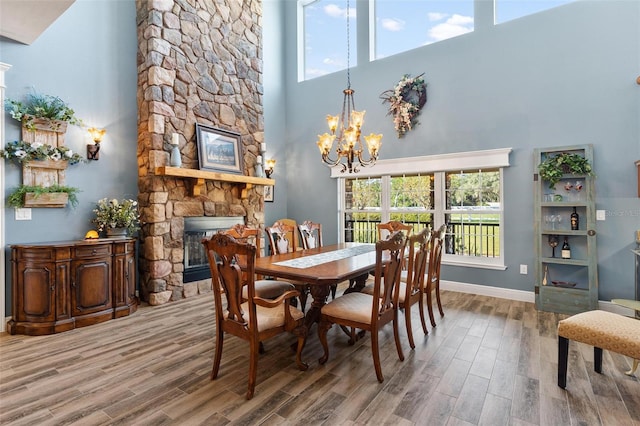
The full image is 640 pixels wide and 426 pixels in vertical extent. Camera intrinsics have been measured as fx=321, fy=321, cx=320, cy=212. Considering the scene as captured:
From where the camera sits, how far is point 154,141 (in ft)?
13.5

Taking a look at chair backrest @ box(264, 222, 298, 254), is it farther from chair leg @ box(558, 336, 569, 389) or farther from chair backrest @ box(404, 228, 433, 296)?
chair leg @ box(558, 336, 569, 389)

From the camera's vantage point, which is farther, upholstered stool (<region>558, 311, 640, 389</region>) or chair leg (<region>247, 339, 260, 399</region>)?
chair leg (<region>247, 339, 260, 399</region>)

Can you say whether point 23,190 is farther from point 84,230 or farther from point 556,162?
point 556,162

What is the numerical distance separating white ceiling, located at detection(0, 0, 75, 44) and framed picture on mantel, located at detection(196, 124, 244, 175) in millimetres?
1886

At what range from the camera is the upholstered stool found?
6.33 ft

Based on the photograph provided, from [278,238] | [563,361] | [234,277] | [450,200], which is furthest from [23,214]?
[450,200]

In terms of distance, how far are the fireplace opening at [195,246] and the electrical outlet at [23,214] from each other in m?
1.62

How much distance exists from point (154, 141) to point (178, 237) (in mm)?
1287

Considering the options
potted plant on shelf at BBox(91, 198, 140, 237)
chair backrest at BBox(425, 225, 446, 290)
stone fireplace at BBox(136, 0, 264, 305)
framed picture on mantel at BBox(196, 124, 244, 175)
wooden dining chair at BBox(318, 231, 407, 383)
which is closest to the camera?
wooden dining chair at BBox(318, 231, 407, 383)

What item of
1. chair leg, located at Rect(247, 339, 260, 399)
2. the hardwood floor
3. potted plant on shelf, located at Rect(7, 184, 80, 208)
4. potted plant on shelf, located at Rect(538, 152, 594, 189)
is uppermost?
potted plant on shelf, located at Rect(538, 152, 594, 189)

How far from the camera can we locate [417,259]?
9.50 feet

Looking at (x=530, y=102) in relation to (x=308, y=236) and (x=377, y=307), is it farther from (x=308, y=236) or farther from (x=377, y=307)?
(x=377, y=307)

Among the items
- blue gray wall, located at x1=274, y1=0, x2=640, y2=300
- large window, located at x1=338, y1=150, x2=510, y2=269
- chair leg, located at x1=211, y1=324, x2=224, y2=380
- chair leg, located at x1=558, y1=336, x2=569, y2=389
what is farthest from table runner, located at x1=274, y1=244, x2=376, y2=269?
blue gray wall, located at x1=274, y1=0, x2=640, y2=300

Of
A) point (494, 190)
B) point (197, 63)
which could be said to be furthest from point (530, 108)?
point (197, 63)
